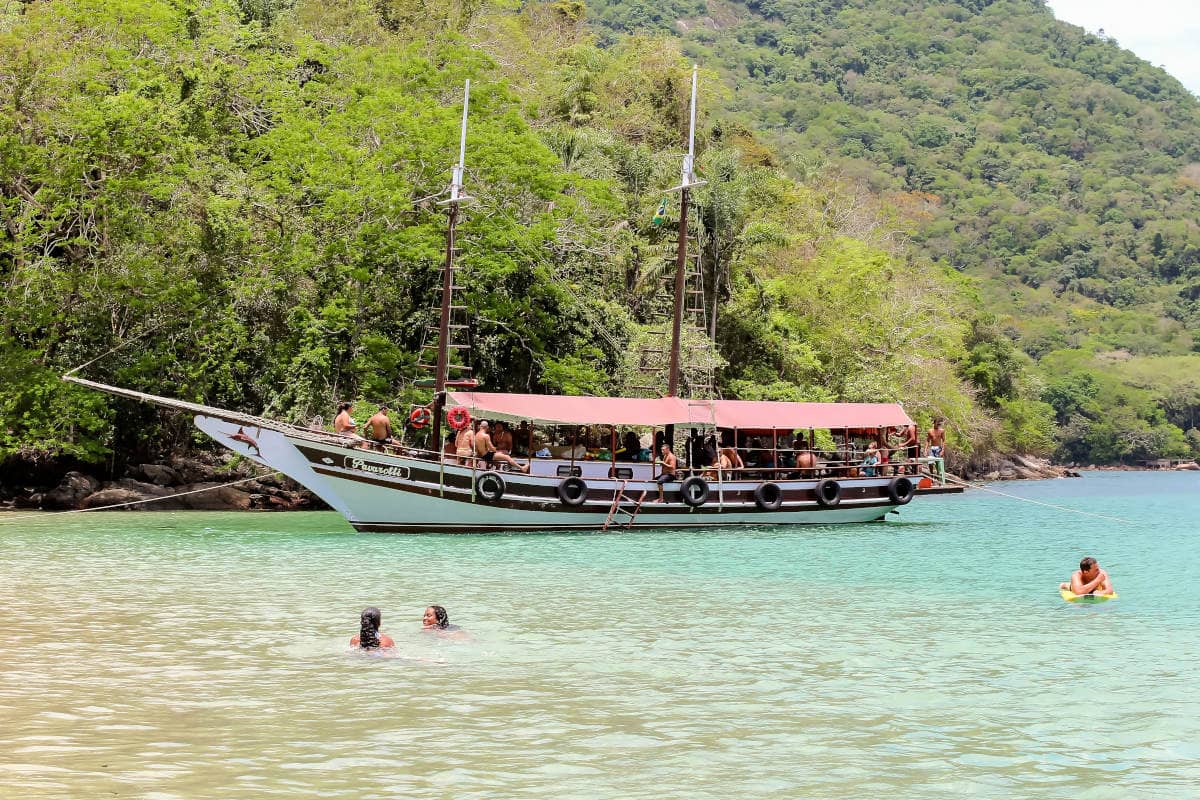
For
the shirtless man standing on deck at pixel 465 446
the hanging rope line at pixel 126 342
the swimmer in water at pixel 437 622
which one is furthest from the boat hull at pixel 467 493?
the swimmer in water at pixel 437 622

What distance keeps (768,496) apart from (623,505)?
414 cm

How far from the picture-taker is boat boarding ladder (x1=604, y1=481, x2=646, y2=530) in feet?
93.2

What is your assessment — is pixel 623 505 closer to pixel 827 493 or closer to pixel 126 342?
pixel 827 493

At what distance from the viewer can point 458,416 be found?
89.8 ft

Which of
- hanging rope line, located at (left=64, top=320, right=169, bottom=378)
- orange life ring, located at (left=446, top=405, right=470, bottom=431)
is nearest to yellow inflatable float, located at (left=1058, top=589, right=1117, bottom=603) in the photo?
orange life ring, located at (left=446, top=405, right=470, bottom=431)

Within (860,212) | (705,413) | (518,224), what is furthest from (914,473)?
(860,212)

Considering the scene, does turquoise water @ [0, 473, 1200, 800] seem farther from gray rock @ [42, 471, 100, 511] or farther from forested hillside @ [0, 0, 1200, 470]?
forested hillside @ [0, 0, 1200, 470]

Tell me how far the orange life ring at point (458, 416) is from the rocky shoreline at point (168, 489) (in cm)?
861

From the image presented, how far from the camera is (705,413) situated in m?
29.9

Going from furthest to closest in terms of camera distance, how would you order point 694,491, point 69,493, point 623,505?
point 69,493
point 694,491
point 623,505

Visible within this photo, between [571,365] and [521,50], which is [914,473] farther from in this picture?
[521,50]

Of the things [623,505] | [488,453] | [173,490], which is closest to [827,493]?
[623,505]

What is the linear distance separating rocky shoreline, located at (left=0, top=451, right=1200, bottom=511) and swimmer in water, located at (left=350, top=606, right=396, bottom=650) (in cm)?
2146

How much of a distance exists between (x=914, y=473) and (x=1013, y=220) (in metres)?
106
